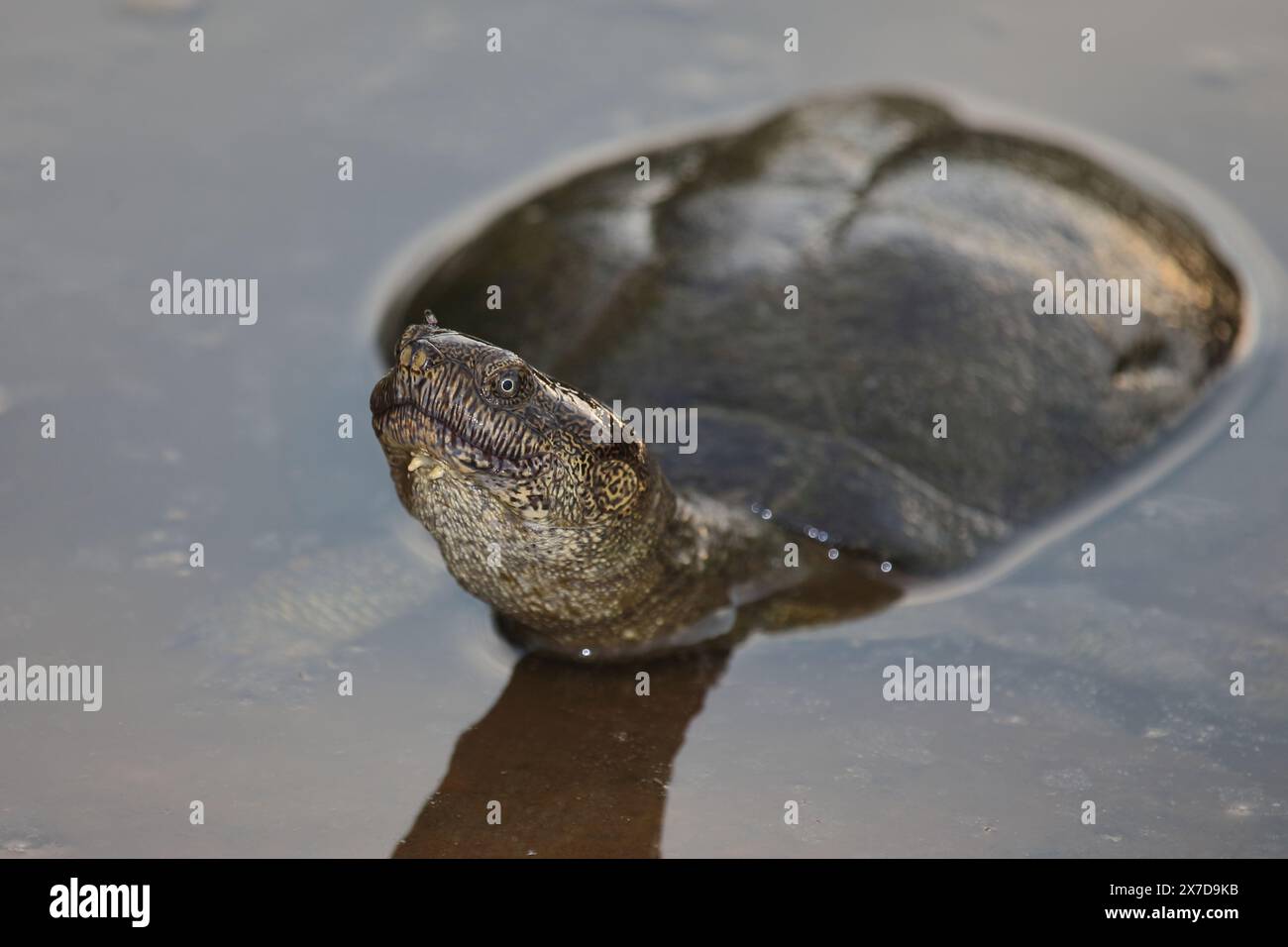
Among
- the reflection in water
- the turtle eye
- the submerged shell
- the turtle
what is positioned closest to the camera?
the turtle eye

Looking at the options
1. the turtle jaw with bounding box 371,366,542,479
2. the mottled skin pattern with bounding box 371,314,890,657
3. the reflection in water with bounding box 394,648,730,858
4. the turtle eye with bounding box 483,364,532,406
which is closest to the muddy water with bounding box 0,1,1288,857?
the reflection in water with bounding box 394,648,730,858

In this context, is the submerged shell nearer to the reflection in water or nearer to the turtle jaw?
the reflection in water

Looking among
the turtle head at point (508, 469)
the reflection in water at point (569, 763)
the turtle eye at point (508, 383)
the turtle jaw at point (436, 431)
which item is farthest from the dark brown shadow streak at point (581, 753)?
the turtle eye at point (508, 383)

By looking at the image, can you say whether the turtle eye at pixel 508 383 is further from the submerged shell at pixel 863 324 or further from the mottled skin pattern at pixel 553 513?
the submerged shell at pixel 863 324

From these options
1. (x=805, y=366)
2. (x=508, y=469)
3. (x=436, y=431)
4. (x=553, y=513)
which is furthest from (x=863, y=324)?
(x=436, y=431)

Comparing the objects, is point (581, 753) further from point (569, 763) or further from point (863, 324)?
point (863, 324)
